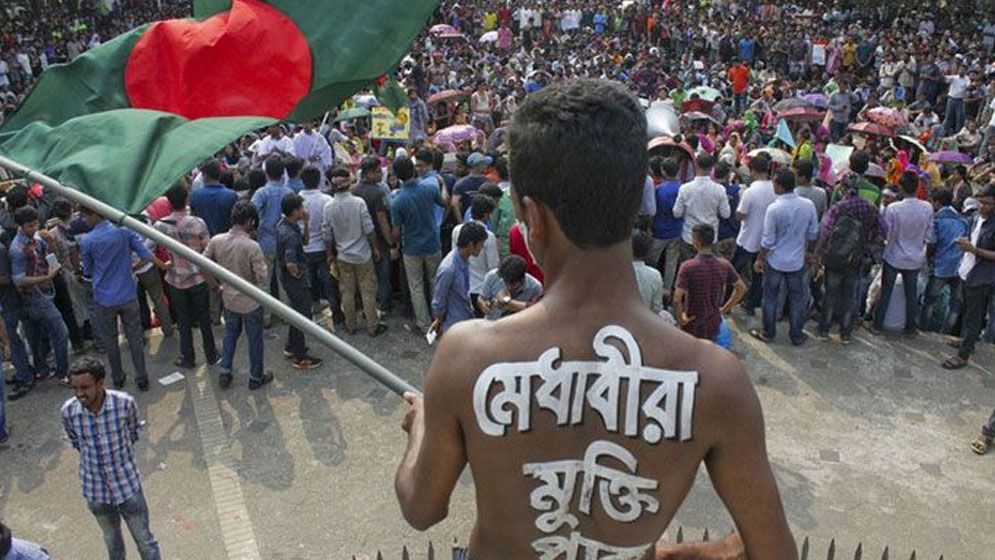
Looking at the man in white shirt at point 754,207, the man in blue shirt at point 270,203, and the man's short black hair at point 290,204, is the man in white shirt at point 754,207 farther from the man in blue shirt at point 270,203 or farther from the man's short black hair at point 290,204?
the man in blue shirt at point 270,203

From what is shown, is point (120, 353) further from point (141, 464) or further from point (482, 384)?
point (482, 384)

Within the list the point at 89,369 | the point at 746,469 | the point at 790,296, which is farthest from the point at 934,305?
the point at 746,469

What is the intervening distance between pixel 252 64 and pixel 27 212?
3757mm

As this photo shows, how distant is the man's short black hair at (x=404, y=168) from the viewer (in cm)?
A: 791

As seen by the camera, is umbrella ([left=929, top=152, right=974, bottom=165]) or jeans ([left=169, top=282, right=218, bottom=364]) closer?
jeans ([left=169, top=282, right=218, bottom=364])

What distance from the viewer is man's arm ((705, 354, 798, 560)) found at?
178 centimetres

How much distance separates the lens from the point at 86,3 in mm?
27672

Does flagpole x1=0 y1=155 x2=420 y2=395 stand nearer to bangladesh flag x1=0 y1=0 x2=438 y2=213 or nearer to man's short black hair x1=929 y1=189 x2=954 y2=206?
bangladesh flag x1=0 y1=0 x2=438 y2=213

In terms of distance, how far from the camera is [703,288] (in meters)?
6.64

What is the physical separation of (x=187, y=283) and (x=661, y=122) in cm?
699

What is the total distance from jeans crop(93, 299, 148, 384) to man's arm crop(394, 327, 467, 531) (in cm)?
604

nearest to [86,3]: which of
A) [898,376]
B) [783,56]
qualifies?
[783,56]

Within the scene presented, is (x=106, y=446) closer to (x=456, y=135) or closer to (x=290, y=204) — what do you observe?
(x=290, y=204)

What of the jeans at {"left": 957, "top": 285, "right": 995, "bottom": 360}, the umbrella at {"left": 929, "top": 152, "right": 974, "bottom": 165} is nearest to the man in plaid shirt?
the jeans at {"left": 957, "top": 285, "right": 995, "bottom": 360}
